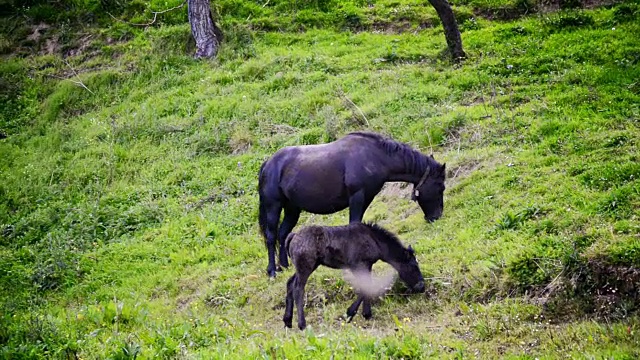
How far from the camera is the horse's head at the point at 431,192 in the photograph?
38.8ft

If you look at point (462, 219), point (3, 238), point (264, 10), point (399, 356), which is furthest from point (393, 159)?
point (264, 10)

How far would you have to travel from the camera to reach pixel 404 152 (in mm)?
11562

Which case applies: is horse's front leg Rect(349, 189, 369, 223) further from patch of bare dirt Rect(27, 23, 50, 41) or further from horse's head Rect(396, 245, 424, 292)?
patch of bare dirt Rect(27, 23, 50, 41)

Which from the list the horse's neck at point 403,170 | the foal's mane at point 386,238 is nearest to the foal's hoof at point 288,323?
the foal's mane at point 386,238

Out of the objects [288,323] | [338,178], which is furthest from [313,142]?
→ [288,323]

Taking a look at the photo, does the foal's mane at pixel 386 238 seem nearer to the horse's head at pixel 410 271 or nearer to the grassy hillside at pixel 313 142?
the horse's head at pixel 410 271

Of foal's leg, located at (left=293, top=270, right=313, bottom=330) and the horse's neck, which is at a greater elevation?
the horse's neck

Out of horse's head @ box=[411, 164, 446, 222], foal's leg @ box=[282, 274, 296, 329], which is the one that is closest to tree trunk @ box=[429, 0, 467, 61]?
horse's head @ box=[411, 164, 446, 222]

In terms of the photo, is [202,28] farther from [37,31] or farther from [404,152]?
[404,152]

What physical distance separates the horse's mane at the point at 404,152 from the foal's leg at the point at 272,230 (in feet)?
5.90

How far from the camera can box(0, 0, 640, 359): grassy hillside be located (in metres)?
8.54

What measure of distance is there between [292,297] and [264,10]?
1635 centimetres

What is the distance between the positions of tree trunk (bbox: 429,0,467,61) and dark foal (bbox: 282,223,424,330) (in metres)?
10.0

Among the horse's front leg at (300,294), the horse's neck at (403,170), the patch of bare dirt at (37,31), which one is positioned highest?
the horse's neck at (403,170)
